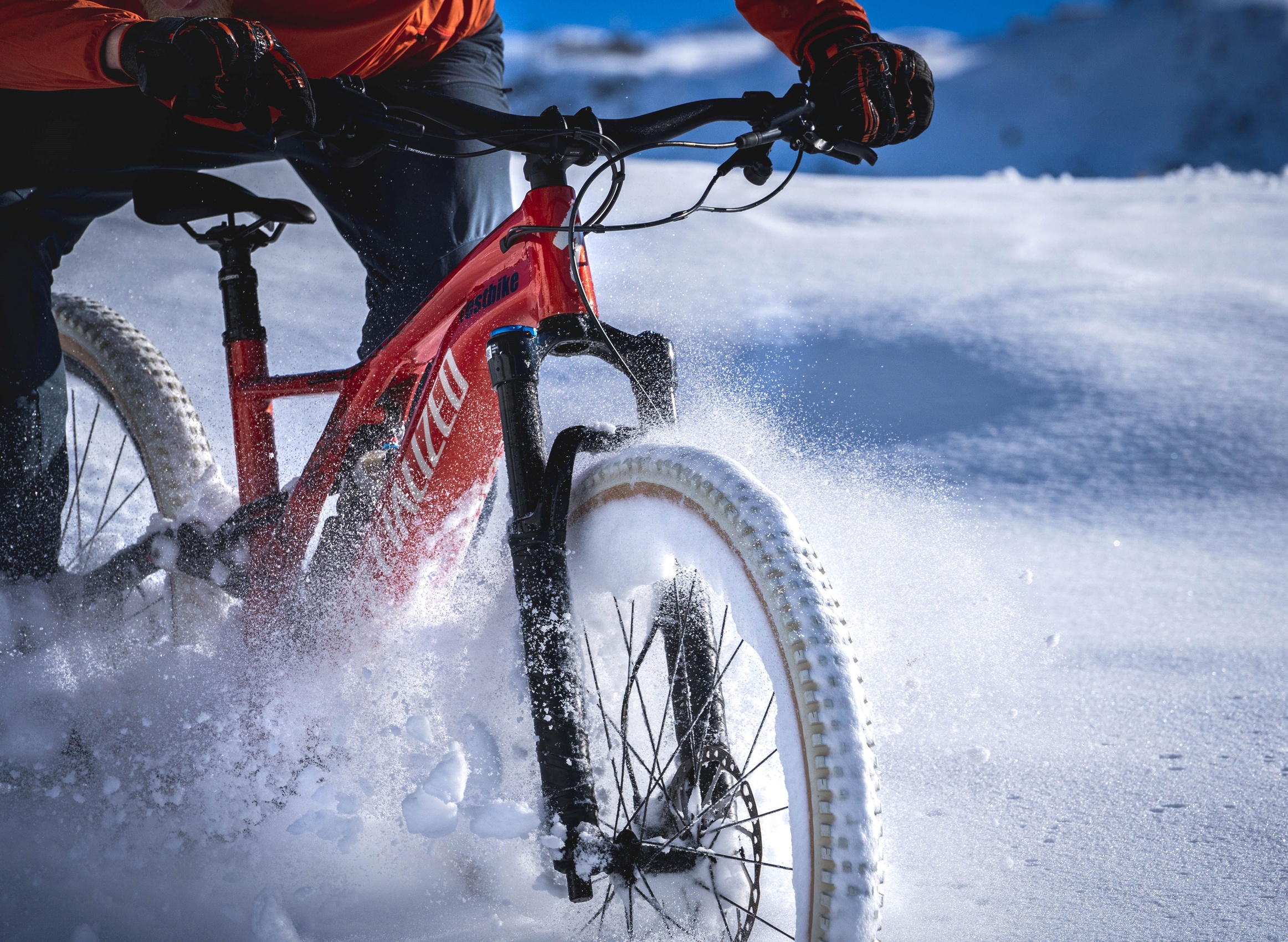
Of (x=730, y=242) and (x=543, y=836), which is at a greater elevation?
(x=730, y=242)

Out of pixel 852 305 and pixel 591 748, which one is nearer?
pixel 591 748

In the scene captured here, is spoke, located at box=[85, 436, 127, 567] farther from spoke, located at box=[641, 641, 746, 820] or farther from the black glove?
spoke, located at box=[641, 641, 746, 820]

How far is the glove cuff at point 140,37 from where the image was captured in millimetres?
934

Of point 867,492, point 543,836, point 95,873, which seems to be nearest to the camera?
point 543,836

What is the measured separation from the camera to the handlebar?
0.98m

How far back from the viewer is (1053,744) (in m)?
1.70

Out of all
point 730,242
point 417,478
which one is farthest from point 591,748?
point 730,242

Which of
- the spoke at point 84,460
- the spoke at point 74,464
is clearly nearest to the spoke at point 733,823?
the spoke at point 74,464

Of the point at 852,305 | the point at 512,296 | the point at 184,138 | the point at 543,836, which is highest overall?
the point at 852,305

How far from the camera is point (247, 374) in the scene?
176 cm

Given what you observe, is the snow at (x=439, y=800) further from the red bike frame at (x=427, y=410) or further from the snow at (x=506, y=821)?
the red bike frame at (x=427, y=410)

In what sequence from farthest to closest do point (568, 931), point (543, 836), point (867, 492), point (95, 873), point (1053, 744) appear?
1. point (867, 492)
2. point (1053, 744)
3. point (95, 873)
4. point (568, 931)
5. point (543, 836)

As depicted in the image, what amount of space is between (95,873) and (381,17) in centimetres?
134

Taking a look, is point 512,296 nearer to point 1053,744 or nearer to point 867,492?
point 867,492
